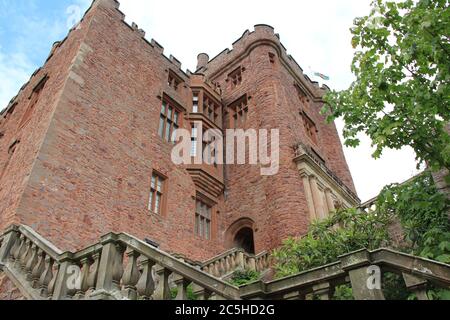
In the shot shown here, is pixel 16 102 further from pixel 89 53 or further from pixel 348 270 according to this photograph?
pixel 348 270

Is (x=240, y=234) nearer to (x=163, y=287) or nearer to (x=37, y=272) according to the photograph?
(x=37, y=272)

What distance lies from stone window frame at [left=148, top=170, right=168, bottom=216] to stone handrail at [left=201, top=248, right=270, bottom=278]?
109 inches

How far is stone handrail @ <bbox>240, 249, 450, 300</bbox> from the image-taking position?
2818 millimetres

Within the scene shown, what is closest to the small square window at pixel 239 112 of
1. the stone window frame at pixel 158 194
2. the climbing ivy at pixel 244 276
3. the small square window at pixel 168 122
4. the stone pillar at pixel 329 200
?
the small square window at pixel 168 122

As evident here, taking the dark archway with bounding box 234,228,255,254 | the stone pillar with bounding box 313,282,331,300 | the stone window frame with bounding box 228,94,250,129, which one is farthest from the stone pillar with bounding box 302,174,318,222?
the stone pillar with bounding box 313,282,331,300

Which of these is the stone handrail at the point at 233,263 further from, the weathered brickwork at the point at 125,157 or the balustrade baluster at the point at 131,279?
the balustrade baluster at the point at 131,279

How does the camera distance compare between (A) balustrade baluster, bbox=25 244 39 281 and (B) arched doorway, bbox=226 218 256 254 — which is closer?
(A) balustrade baluster, bbox=25 244 39 281

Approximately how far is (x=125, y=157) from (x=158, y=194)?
6.79ft

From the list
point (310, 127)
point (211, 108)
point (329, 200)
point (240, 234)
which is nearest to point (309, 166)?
point (329, 200)

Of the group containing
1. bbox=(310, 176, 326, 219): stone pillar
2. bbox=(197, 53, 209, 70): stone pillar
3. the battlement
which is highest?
bbox=(197, 53, 209, 70): stone pillar

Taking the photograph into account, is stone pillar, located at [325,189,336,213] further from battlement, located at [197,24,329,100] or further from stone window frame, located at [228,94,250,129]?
battlement, located at [197,24,329,100]

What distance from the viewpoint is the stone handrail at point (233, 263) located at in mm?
11484
